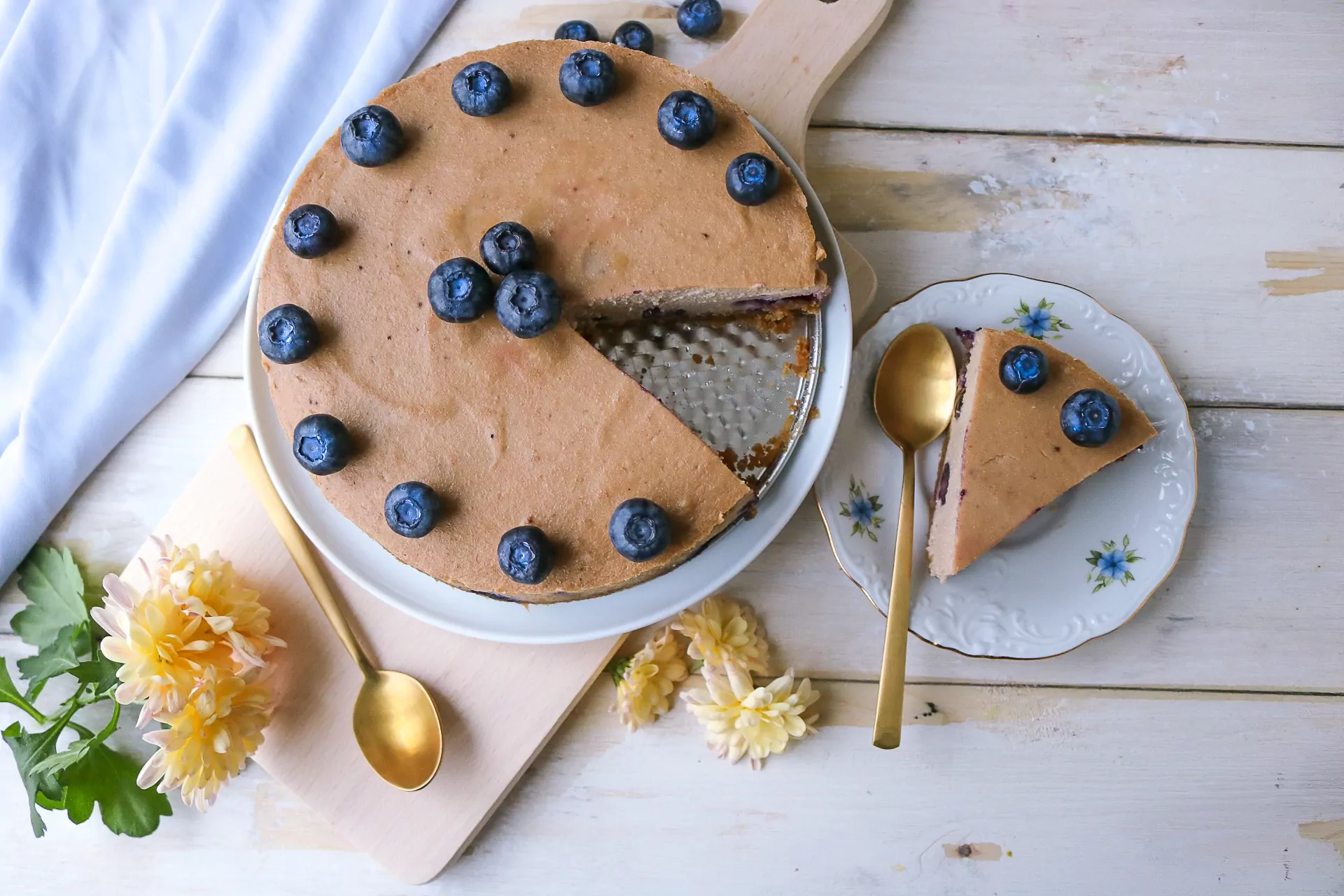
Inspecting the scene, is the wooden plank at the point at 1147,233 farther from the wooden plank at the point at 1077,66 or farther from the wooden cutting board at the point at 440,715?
the wooden cutting board at the point at 440,715

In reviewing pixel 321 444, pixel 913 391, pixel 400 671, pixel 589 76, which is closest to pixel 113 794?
pixel 400 671

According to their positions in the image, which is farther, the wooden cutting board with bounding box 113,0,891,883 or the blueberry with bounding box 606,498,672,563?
the wooden cutting board with bounding box 113,0,891,883

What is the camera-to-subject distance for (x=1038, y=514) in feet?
8.00

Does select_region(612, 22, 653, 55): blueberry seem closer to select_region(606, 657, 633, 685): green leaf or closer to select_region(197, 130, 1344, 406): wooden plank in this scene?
select_region(197, 130, 1344, 406): wooden plank

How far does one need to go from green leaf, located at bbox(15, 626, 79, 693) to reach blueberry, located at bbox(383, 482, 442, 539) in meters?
1.10

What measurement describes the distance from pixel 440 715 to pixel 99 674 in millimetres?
888

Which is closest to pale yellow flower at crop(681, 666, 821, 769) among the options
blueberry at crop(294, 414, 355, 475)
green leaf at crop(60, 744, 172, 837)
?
blueberry at crop(294, 414, 355, 475)

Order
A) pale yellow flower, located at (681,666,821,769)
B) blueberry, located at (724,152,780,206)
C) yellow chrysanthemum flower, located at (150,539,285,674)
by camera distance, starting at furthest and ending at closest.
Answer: pale yellow flower, located at (681,666,821,769)
yellow chrysanthemum flower, located at (150,539,285,674)
blueberry, located at (724,152,780,206)

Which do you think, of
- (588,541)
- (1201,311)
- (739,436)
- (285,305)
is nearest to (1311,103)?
(1201,311)

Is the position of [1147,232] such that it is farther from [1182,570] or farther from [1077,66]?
[1182,570]

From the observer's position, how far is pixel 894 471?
2.43 m

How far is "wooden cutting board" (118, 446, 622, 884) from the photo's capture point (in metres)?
2.36

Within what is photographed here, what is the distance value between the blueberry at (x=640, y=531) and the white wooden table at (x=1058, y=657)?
66 centimetres

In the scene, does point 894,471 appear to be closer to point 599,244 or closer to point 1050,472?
point 1050,472
